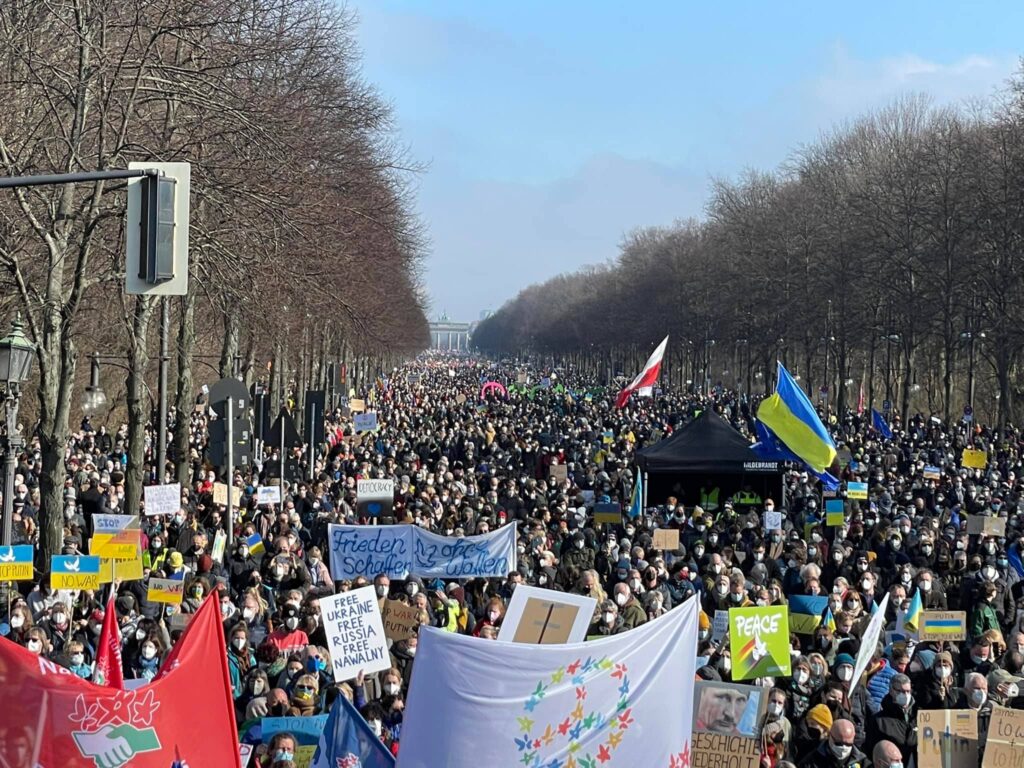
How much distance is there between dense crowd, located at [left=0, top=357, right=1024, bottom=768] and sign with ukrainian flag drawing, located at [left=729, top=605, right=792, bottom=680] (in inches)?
6.3

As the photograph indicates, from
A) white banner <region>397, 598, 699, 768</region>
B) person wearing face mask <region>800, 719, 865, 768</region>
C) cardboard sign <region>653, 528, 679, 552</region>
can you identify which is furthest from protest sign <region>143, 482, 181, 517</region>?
white banner <region>397, 598, 699, 768</region>

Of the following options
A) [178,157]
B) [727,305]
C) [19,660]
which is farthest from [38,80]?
[727,305]

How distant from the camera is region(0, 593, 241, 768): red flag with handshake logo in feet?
22.9

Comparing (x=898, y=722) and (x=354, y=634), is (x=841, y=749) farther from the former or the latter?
(x=354, y=634)

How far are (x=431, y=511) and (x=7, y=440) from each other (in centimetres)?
802

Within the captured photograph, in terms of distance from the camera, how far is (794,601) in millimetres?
15102

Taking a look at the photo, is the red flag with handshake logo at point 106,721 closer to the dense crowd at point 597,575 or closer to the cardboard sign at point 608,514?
the dense crowd at point 597,575

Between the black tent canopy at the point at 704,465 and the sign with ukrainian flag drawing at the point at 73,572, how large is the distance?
1276 centimetres

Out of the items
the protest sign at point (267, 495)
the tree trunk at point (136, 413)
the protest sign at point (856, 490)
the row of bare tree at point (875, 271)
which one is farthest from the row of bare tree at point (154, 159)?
the row of bare tree at point (875, 271)

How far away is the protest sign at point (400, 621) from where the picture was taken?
13219 millimetres

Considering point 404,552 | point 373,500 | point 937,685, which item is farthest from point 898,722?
point 373,500

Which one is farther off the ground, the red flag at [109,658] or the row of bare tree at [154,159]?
the row of bare tree at [154,159]

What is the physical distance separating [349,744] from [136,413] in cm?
1474

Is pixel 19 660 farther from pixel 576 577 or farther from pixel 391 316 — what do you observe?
pixel 391 316
